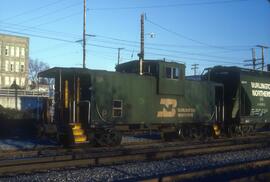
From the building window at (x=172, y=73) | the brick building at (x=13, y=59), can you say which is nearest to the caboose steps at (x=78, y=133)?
the building window at (x=172, y=73)

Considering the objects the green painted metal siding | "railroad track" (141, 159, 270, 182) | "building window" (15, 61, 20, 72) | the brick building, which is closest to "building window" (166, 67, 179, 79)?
the green painted metal siding

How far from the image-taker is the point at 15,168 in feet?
35.7

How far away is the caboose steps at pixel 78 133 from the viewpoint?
16094mm

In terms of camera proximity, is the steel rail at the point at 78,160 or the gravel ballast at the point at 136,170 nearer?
the gravel ballast at the point at 136,170

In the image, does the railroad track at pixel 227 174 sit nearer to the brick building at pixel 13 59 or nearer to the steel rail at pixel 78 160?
the steel rail at pixel 78 160

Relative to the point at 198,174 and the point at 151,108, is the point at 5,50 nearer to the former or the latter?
the point at 151,108

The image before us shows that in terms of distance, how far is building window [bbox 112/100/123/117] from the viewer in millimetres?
17439

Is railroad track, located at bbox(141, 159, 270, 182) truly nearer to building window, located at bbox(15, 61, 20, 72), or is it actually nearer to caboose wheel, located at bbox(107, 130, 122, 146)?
caboose wheel, located at bbox(107, 130, 122, 146)

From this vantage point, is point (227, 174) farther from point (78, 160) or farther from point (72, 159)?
point (72, 159)

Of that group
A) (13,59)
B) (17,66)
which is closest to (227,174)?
(13,59)

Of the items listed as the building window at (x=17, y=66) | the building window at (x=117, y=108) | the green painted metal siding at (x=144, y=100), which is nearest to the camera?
the green painted metal siding at (x=144, y=100)

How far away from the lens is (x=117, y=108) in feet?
57.6

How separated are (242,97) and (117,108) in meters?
8.55

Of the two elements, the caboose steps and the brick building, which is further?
the brick building
